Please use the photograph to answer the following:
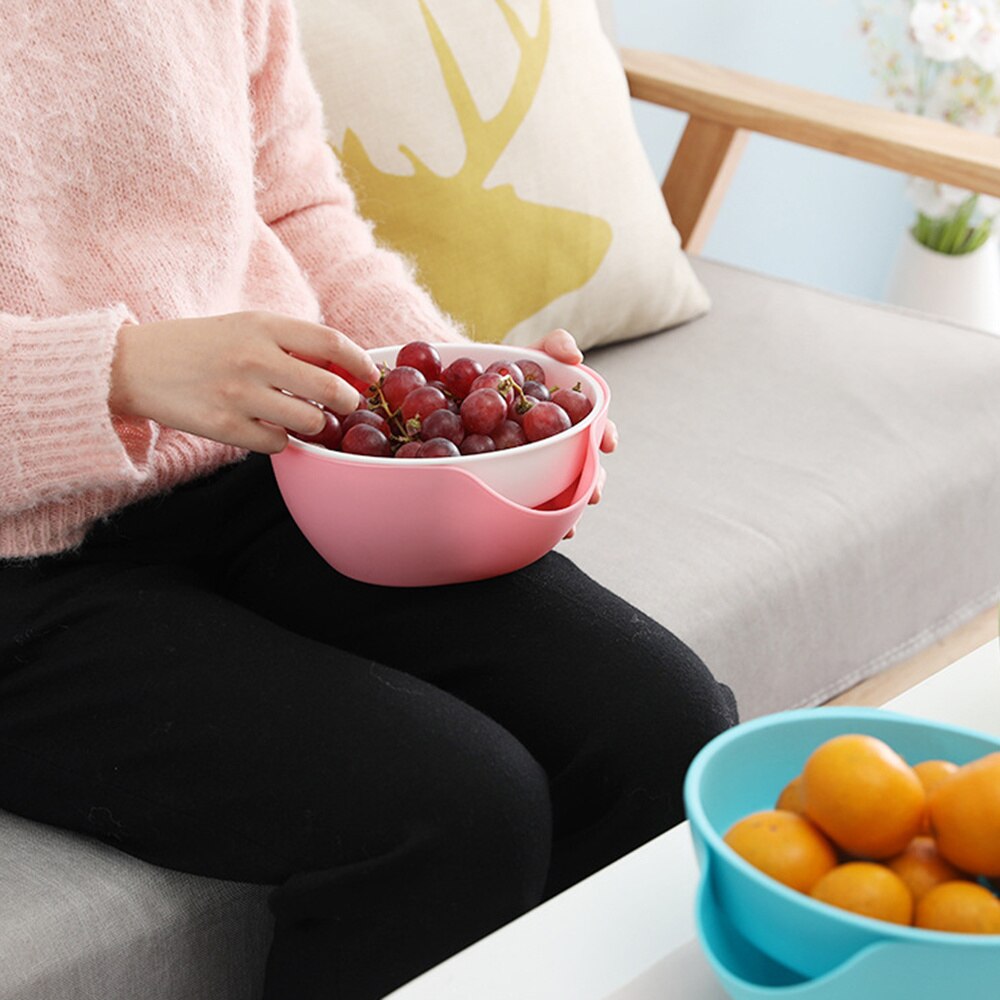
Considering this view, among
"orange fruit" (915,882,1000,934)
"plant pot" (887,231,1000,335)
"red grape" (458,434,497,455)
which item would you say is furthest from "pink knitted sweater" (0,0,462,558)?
"plant pot" (887,231,1000,335)

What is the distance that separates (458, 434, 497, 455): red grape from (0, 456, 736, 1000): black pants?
131mm

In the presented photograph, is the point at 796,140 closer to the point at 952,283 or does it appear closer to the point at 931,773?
the point at 952,283

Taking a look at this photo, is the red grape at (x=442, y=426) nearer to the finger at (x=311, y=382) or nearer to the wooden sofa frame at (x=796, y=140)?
the finger at (x=311, y=382)

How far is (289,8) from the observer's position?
3.98 feet

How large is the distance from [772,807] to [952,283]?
2011 mm

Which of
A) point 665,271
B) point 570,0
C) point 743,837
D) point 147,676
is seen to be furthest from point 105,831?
point 570,0

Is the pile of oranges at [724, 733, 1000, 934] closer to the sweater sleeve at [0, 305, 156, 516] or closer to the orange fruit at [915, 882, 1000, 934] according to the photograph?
the orange fruit at [915, 882, 1000, 934]

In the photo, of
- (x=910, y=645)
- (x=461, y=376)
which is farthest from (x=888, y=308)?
(x=461, y=376)

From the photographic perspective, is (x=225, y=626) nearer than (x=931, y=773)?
No

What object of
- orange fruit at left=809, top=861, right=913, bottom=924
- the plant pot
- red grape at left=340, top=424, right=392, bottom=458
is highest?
orange fruit at left=809, top=861, right=913, bottom=924

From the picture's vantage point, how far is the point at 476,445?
882 mm

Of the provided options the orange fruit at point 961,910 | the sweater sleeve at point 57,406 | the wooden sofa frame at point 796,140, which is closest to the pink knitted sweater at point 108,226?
the sweater sleeve at point 57,406

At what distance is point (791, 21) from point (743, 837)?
228 cm

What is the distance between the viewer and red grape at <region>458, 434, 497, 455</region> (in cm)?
88
